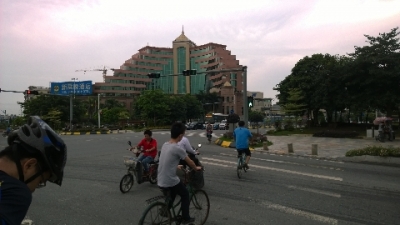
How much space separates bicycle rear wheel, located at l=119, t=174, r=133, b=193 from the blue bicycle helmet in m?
6.30

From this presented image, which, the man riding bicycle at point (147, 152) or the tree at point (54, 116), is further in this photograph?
the tree at point (54, 116)

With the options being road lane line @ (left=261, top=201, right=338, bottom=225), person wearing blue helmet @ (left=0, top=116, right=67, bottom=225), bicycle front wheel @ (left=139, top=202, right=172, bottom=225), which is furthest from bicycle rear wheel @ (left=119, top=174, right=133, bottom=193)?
person wearing blue helmet @ (left=0, top=116, right=67, bottom=225)

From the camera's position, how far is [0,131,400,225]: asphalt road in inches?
241

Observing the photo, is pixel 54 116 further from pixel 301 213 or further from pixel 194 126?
pixel 301 213

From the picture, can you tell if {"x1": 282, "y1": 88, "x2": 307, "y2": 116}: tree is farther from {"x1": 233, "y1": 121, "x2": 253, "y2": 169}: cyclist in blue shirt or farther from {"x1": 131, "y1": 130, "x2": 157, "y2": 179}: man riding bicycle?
{"x1": 131, "y1": 130, "x2": 157, "y2": 179}: man riding bicycle

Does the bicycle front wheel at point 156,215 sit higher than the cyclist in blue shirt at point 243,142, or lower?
lower

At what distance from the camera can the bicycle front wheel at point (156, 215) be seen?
175 inches

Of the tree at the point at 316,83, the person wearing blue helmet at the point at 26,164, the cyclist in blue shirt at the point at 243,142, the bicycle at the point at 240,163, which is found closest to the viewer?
the person wearing blue helmet at the point at 26,164

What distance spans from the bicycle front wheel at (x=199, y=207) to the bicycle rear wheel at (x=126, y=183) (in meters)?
3.08

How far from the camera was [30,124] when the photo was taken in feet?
6.34

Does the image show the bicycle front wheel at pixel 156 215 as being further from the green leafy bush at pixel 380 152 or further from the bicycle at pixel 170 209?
the green leafy bush at pixel 380 152

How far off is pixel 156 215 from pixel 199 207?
44.0 inches

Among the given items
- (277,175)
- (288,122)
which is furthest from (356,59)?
(277,175)

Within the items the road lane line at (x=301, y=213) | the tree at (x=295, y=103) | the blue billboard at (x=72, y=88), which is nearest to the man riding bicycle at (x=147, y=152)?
the road lane line at (x=301, y=213)
